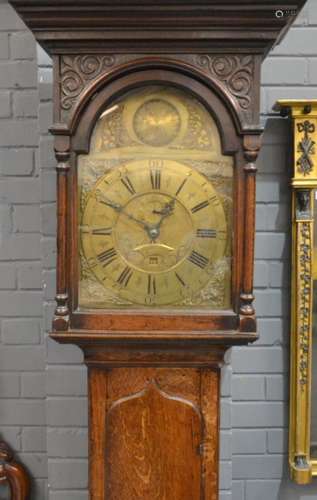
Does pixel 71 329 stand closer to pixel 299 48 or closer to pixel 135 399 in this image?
pixel 135 399

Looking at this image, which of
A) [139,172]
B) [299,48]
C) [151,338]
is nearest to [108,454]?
[151,338]

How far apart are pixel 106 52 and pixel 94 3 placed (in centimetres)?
9

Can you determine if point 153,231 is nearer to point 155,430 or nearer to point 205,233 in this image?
point 205,233

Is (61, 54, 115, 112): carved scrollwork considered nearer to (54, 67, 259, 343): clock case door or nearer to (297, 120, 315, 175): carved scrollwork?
(54, 67, 259, 343): clock case door

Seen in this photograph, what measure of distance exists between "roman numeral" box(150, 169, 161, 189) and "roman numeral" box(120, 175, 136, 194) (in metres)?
0.04

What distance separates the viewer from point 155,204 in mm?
1027

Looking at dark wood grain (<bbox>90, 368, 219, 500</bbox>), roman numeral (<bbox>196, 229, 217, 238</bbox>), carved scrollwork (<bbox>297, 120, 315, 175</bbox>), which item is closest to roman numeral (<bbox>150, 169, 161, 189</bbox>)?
roman numeral (<bbox>196, 229, 217, 238</bbox>)

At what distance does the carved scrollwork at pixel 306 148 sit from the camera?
133 centimetres

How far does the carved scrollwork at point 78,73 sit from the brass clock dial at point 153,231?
0.17 m

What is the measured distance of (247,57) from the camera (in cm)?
99

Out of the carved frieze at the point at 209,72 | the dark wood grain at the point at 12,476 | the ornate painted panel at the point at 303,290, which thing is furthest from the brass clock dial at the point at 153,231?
Answer: the dark wood grain at the point at 12,476

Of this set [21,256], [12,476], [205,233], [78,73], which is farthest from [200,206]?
[12,476]

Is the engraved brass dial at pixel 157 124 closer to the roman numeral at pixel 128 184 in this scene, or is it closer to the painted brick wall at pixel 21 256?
the roman numeral at pixel 128 184

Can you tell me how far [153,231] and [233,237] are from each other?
0.16m
